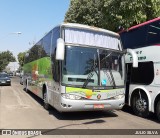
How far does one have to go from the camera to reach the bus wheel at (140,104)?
1095cm

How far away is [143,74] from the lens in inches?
440

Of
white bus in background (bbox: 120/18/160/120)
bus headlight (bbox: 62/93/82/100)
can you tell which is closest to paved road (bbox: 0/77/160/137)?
white bus in background (bbox: 120/18/160/120)

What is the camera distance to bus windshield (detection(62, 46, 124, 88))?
32.2 feet

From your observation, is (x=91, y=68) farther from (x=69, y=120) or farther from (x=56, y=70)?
(x=69, y=120)

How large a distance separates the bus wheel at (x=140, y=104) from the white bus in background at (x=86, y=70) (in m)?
0.94

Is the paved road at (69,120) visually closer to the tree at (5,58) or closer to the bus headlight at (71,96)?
the bus headlight at (71,96)

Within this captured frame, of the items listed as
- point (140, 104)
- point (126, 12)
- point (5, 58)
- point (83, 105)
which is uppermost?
point (5, 58)

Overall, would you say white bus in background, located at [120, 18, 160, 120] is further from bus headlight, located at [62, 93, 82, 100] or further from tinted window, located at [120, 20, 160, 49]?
bus headlight, located at [62, 93, 82, 100]

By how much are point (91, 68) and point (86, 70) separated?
→ 7.7 inches

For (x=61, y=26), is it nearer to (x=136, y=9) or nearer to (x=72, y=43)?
(x=72, y=43)

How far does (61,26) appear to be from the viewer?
10508 millimetres

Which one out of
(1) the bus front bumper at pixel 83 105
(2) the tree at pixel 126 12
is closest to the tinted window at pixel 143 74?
(1) the bus front bumper at pixel 83 105

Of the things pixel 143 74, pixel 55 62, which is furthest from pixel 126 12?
pixel 55 62

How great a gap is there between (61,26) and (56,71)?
1541 millimetres
